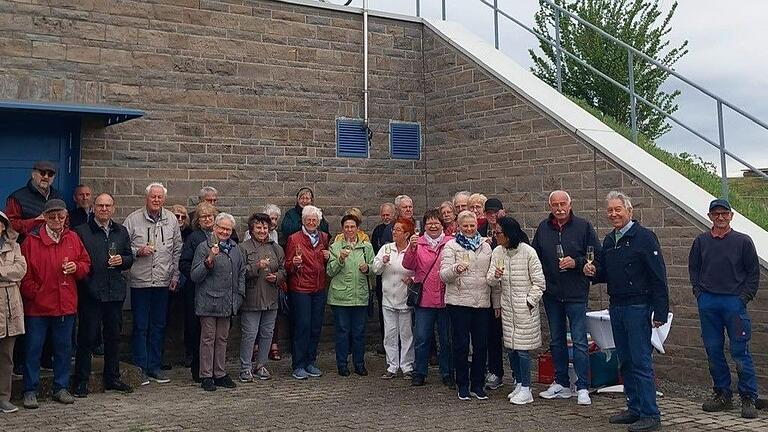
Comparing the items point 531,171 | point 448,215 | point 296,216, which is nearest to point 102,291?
point 296,216

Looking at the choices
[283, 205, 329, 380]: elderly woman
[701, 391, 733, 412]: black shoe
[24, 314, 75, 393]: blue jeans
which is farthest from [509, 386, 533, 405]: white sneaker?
[24, 314, 75, 393]: blue jeans

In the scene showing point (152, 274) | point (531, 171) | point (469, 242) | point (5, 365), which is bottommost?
point (5, 365)

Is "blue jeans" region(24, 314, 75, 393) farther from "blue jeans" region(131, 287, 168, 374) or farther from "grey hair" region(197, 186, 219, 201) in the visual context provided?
"grey hair" region(197, 186, 219, 201)

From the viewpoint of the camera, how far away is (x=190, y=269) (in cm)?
791

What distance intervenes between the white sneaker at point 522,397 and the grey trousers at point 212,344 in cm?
301

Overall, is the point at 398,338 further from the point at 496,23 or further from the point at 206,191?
the point at 496,23

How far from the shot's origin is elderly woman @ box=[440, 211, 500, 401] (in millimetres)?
7301

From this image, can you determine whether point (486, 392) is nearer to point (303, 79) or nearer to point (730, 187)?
point (730, 187)

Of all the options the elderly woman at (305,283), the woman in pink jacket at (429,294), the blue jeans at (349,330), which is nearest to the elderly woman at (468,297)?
the woman in pink jacket at (429,294)

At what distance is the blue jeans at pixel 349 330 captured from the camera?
8.67 meters

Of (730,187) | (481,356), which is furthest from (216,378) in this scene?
(730,187)

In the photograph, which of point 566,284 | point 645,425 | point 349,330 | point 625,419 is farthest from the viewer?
point 349,330

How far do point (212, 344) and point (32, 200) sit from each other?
2.30m

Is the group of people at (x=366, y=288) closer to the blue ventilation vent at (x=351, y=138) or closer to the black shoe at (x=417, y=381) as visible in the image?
the black shoe at (x=417, y=381)
